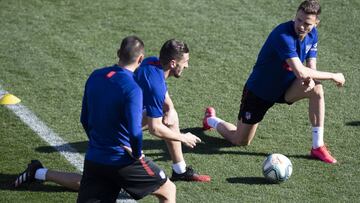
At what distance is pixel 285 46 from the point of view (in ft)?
28.1

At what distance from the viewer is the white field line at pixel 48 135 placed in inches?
352

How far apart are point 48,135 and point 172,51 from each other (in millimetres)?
2765

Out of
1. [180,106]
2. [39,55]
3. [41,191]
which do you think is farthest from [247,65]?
[41,191]

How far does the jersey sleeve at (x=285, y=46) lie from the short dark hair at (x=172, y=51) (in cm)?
153

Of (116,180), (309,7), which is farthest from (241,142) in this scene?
(116,180)

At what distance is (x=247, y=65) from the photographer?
11.6m

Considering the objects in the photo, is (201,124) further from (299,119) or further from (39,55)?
(39,55)

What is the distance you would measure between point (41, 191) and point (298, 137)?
3.41m

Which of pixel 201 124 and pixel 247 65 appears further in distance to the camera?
pixel 247 65

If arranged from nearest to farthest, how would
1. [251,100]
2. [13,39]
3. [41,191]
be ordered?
[41,191], [251,100], [13,39]

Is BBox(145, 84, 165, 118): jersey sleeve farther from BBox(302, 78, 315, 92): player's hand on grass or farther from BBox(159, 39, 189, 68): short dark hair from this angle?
BBox(302, 78, 315, 92): player's hand on grass

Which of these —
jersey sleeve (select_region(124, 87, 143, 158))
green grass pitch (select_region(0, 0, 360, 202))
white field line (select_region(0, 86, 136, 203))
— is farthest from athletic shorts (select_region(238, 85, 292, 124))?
jersey sleeve (select_region(124, 87, 143, 158))

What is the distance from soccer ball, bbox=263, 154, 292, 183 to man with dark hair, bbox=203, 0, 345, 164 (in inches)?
29.2

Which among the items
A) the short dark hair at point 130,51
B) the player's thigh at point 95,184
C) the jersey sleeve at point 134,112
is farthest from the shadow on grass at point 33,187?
the short dark hair at point 130,51
